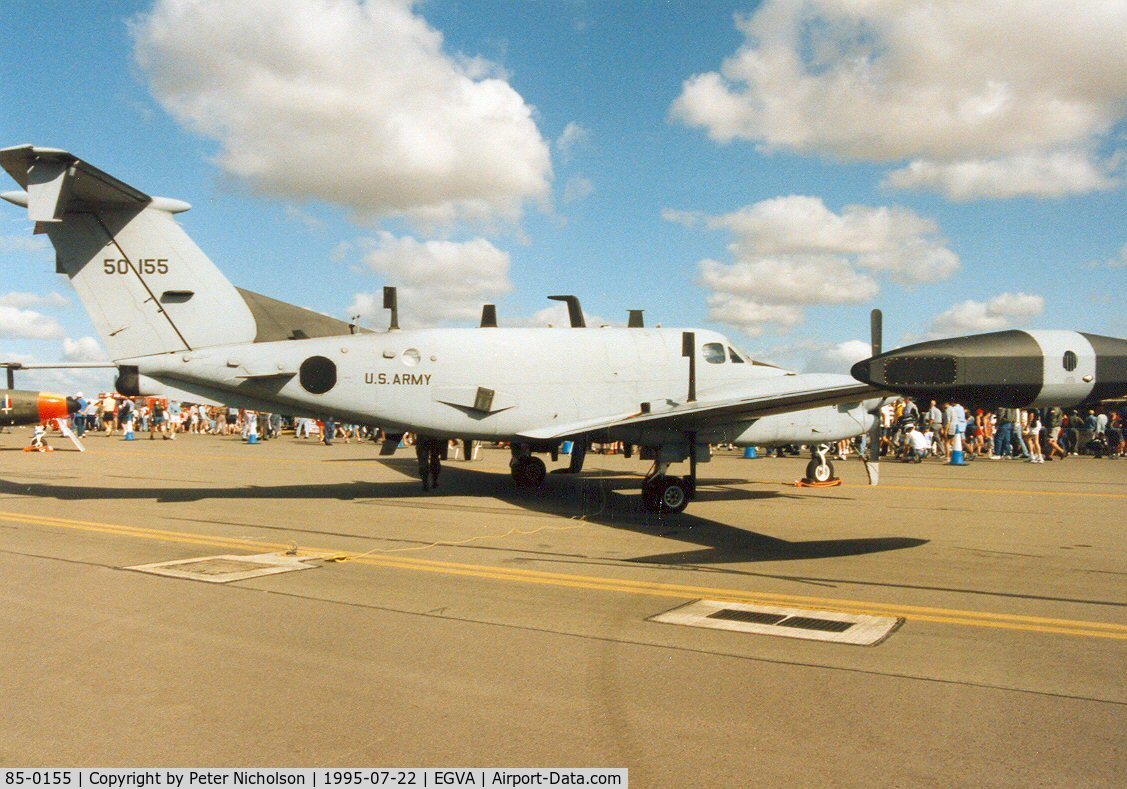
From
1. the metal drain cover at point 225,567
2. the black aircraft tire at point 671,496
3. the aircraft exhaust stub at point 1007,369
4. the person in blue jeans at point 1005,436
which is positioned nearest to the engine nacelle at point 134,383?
the metal drain cover at point 225,567

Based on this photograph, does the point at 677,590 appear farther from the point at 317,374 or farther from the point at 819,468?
the point at 819,468

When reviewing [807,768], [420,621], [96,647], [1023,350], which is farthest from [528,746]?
[1023,350]

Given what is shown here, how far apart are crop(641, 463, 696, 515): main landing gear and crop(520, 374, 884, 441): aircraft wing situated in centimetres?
86

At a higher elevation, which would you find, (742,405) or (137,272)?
(137,272)

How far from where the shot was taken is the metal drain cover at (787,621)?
6.48 m

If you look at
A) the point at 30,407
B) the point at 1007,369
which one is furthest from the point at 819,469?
the point at 30,407

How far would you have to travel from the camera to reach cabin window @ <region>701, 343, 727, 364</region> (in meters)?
16.4

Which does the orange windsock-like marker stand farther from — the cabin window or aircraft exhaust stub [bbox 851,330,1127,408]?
aircraft exhaust stub [bbox 851,330,1127,408]

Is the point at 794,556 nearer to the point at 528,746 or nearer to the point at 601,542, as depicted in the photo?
the point at 601,542

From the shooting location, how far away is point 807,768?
13.5ft

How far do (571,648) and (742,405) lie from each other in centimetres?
660

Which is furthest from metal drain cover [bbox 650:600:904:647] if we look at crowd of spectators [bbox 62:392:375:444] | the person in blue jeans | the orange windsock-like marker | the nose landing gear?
crowd of spectators [bbox 62:392:375:444]

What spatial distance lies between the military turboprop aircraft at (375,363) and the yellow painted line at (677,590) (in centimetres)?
359

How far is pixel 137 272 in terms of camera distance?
14.2m
